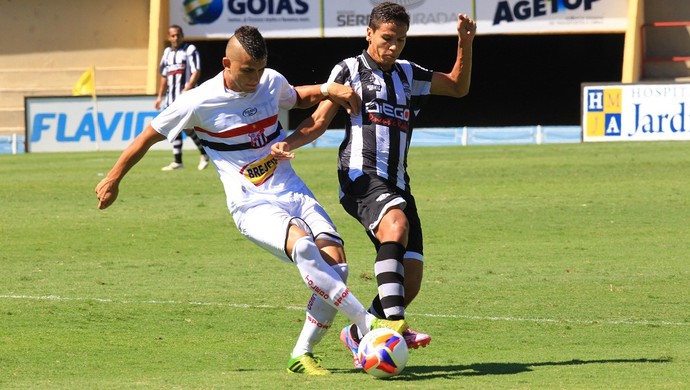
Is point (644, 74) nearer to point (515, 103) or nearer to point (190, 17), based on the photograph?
point (515, 103)

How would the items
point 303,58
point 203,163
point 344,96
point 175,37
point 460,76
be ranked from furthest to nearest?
point 303,58 < point 175,37 < point 203,163 < point 460,76 < point 344,96

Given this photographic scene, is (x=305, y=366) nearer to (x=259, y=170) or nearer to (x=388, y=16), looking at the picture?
(x=259, y=170)

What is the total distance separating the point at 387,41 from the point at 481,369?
191 centimetres

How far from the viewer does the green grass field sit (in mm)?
6582

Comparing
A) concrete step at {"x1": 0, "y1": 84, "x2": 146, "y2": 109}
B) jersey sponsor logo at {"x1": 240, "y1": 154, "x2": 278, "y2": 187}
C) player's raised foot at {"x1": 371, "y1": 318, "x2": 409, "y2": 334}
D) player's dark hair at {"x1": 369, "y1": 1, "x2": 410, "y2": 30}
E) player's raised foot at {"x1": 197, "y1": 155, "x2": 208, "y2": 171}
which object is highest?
player's dark hair at {"x1": 369, "y1": 1, "x2": 410, "y2": 30}

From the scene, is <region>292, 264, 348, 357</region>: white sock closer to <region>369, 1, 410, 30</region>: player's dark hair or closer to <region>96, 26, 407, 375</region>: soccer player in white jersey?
<region>96, 26, 407, 375</region>: soccer player in white jersey

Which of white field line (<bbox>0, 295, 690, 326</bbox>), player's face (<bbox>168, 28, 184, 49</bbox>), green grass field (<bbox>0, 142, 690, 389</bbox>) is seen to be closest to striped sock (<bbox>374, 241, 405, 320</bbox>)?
green grass field (<bbox>0, 142, 690, 389</bbox>)

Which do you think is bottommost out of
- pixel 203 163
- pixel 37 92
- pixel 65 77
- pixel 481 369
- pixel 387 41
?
pixel 37 92

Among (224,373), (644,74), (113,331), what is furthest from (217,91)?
(644,74)

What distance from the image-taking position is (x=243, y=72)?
654 cm

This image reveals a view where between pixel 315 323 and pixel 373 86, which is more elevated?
pixel 373 86

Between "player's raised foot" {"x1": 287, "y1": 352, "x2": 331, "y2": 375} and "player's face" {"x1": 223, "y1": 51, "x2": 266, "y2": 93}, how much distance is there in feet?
4.86

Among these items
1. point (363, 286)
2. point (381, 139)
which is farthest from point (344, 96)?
point (363, 286)

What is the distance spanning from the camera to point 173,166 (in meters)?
19.5
